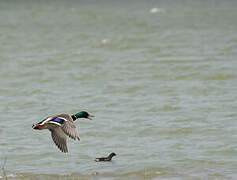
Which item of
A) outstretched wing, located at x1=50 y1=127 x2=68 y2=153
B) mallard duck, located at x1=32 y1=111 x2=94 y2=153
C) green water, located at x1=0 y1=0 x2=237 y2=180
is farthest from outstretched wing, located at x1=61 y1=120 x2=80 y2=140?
green water, located at x1=0 y1=0 x2=237 y2=180

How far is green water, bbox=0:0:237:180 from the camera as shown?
961cm

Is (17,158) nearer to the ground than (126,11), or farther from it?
nearer to the ground

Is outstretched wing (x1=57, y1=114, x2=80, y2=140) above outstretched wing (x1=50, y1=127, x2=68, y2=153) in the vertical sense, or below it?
above

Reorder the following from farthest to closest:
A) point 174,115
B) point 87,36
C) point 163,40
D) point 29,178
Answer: point 87,36 → point 163,40 → point 174,115 → point 29,178

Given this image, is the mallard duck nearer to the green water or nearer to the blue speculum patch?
the blue speculum patch

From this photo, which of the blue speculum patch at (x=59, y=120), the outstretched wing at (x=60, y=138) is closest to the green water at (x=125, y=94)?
the outstretched wing at (x=60, y=138)

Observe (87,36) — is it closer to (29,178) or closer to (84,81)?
Result: (84,81)

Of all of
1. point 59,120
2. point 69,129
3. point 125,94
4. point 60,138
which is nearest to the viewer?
point 69,129

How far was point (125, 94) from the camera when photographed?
14141 mm

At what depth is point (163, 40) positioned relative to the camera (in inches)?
821

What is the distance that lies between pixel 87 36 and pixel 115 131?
11.3 m

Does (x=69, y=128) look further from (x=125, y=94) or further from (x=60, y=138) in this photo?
(x=125, y=94)

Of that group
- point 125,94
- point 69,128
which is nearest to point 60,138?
point 69,128

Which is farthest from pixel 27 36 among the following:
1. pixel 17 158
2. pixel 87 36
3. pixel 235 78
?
pixel 17 158
